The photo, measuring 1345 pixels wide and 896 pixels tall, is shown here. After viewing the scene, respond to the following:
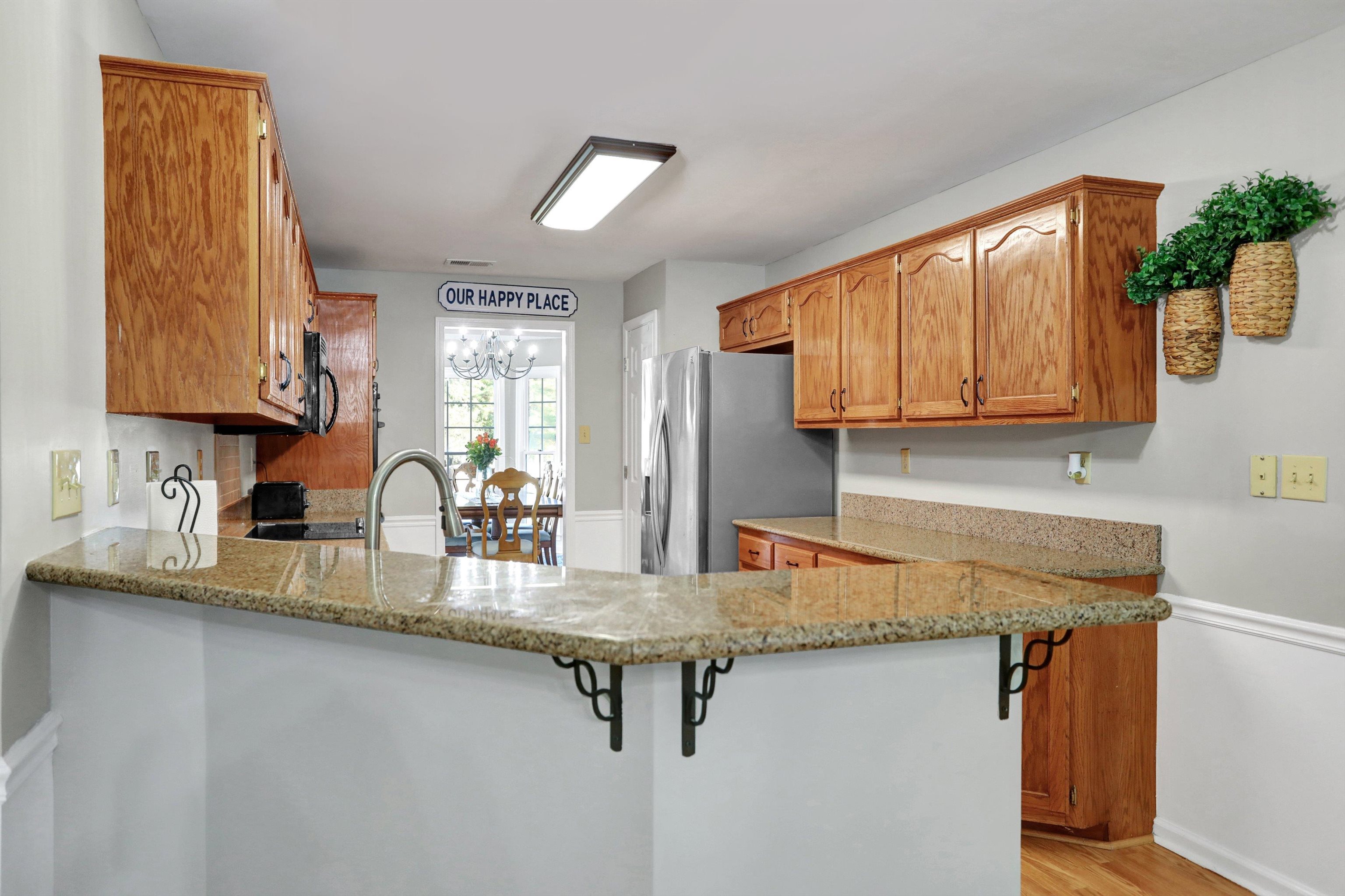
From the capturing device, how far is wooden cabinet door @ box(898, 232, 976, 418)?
119 inches

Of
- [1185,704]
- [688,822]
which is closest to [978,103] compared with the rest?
[1185,704]

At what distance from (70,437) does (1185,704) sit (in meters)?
2.98

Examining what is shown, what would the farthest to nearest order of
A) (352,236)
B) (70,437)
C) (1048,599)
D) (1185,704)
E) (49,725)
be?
(352,236) < (1185,704) < (70,437) < (49,725) < (1048,599)

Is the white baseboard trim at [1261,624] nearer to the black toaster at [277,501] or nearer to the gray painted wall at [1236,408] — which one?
the gray painted wall at [1236,408]

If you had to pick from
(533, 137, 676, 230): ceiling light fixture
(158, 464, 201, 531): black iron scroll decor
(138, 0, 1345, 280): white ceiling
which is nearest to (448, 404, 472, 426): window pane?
(138, 0, 1345, 280): white ceiling

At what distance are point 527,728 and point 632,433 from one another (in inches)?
180

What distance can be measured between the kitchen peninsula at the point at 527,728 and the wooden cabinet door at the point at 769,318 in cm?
298

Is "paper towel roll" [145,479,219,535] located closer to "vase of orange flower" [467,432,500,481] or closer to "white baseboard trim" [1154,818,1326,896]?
"white baseboard trim" [1154,818,1326,896]

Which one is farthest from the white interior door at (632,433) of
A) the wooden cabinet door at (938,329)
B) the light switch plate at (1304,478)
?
the light switch plate at (1304,478)

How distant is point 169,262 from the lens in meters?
1.80

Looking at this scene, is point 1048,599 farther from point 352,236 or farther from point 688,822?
point 352,236

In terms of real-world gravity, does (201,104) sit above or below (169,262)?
above

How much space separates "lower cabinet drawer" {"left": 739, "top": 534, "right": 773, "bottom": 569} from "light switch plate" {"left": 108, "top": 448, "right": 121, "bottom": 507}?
2.63 metres

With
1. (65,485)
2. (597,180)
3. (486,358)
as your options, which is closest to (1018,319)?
(597,180)
